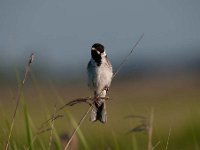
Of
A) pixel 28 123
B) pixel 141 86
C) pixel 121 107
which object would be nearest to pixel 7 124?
pixel 28 123

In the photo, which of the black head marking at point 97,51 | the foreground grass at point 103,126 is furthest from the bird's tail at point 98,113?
the black head marking at point 97,51

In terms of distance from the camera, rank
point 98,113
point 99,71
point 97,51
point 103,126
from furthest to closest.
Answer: point 103,126, point 99,71, point 97,51, point 98,113

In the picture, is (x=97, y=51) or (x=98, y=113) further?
(x=97, y=51)

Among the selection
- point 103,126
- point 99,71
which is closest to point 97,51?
point 99,71

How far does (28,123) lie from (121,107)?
2153cm

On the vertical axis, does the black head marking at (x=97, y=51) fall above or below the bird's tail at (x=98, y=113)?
above

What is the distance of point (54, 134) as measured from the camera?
13.3 feet

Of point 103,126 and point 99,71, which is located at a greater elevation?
point 99,71

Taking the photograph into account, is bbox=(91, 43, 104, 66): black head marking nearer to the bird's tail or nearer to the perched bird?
the perched bird

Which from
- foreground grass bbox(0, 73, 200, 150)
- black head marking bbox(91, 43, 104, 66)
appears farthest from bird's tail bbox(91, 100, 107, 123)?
black head marking bbox(91, 43, 104, 66)

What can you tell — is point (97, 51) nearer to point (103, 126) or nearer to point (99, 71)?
point (99, 71)

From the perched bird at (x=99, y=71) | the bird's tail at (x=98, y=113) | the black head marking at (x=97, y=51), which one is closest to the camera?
the bird's tail at (x=98, y=113)

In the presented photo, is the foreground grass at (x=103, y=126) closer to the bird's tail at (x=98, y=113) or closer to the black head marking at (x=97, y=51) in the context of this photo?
the bird's tail at (x=98, y=113)

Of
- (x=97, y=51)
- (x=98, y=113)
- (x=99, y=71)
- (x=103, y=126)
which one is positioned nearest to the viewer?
(x=98, y=113)
